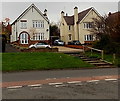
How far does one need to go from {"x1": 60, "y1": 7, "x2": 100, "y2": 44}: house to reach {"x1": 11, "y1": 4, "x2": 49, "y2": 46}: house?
907 cm

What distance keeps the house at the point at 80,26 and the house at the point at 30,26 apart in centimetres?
907

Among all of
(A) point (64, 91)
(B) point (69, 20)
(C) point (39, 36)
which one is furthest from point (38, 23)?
(A) point (64, 91)

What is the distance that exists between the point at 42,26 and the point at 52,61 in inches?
1221

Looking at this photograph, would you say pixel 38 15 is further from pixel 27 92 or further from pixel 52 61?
pixel 27 92

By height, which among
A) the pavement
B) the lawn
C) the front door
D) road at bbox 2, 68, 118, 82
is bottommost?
the pavement

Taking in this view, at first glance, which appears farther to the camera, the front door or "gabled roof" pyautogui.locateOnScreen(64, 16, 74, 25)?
"gabled roof" pyautogui.locateOnScreen(64, 16, 74, 25)

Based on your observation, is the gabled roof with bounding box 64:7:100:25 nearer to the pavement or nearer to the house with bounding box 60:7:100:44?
the house with bounding box 60:7:100:44

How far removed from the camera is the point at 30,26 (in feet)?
161

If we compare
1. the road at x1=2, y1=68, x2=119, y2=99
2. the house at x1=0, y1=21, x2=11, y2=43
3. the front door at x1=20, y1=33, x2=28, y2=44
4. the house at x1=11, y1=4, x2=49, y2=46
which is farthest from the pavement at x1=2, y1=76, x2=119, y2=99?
the house at x1=0, y1=21, x2=11, y2=43

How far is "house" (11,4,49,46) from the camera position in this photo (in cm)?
4859

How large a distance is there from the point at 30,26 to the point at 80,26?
12598 mm

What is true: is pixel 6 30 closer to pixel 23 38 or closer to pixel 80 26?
pixel 23 38

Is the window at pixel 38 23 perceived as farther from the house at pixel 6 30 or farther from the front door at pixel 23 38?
the house at pixel 6 30

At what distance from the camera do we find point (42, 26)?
49.6 m
